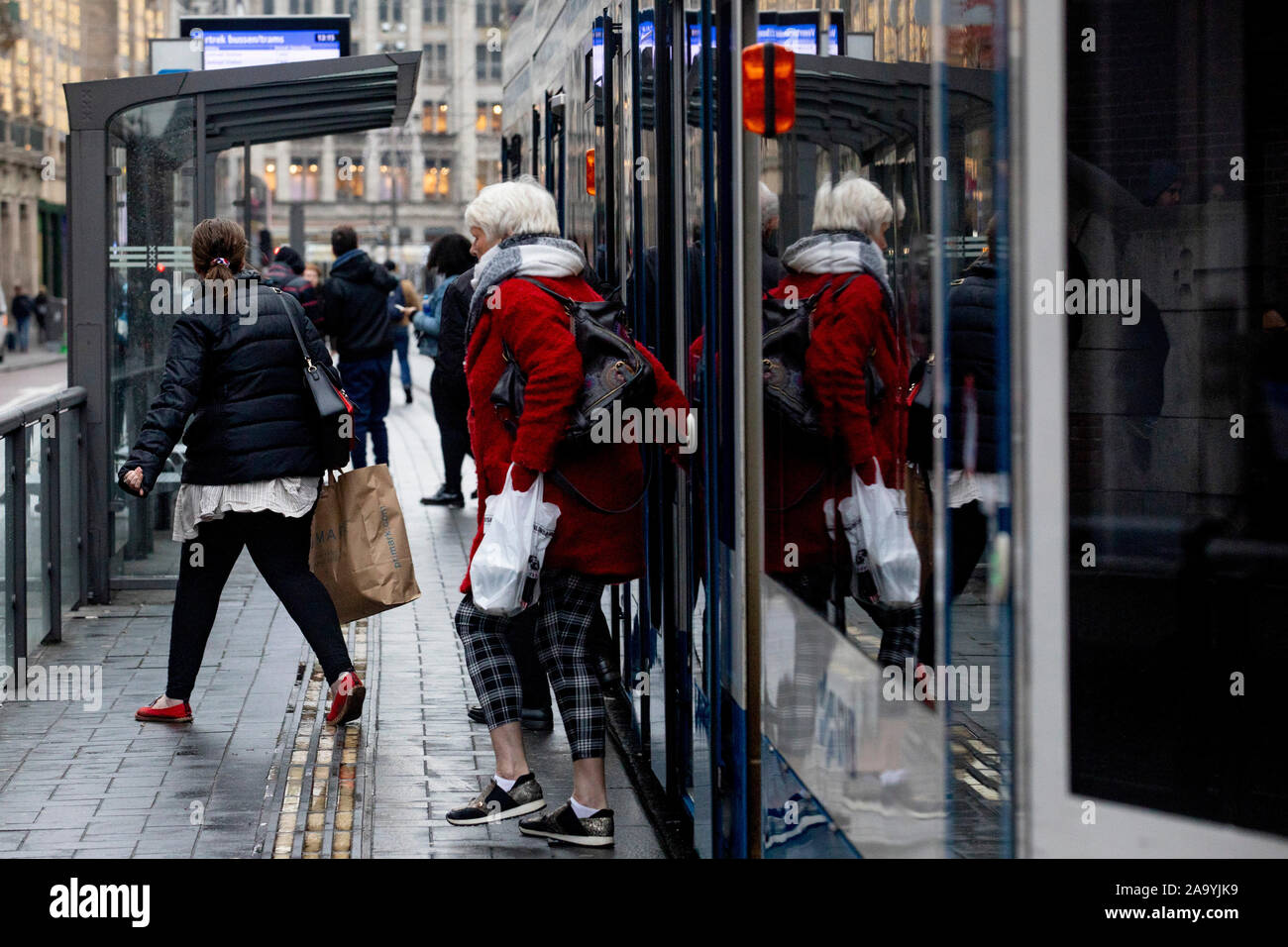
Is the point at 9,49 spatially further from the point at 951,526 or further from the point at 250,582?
the point at 951,526

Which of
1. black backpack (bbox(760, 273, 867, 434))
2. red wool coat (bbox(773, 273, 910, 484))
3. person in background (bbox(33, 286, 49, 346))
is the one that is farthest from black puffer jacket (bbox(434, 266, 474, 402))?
person in background (bbox(33, 286, 49, 346))

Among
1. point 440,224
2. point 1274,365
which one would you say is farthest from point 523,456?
point 440,224

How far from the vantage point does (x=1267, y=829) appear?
4328mm

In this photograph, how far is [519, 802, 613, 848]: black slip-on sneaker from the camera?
529 cm

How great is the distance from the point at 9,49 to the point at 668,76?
176 feet

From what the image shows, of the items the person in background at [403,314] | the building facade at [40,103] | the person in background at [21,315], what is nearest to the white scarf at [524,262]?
the person in background at [403,314]

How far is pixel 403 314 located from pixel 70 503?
369 inches

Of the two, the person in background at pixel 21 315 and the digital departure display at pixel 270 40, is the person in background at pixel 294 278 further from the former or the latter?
the person in background at pixel 21 315

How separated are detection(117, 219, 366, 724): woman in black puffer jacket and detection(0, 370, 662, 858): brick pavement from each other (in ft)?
1.01

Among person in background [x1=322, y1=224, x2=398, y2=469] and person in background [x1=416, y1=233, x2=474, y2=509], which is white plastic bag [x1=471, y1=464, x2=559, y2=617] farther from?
person in background [x1=322, y1=224, x2=398, y2=469]

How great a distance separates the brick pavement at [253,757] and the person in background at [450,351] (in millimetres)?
2097

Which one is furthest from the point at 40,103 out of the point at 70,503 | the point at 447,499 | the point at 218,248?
the point at 218,248

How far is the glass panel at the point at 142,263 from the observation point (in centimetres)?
978
